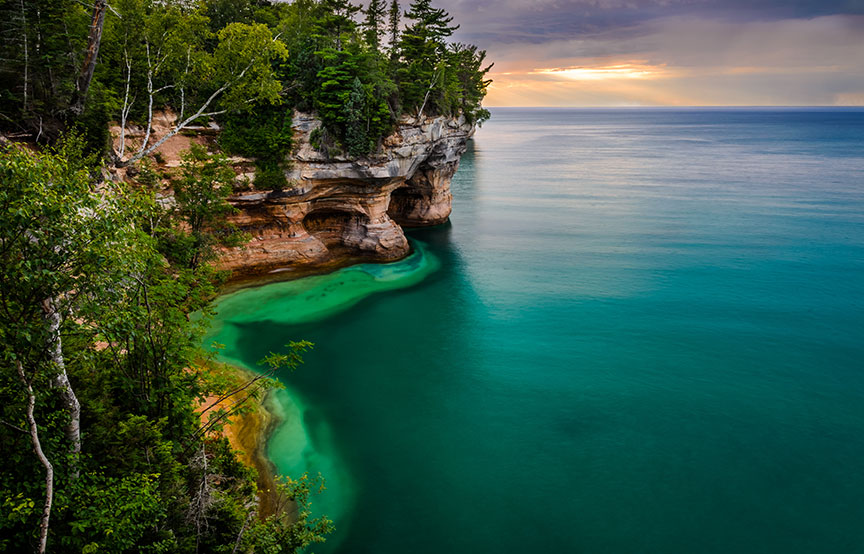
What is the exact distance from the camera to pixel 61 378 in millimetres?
7562

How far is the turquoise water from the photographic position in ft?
45.5

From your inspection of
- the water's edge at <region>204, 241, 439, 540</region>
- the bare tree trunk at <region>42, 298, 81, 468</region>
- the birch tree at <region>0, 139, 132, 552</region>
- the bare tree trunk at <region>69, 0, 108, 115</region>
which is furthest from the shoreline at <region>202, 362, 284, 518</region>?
the bare tree trunk at <region>69, 0, 108, 115</region>

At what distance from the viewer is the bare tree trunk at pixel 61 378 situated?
698 centimetres

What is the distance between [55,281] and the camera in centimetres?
637

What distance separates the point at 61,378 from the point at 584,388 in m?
18.1

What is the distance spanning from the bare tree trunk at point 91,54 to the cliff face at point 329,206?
36.0 feet

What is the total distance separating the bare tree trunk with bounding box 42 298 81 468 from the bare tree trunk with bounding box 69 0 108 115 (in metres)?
12.5

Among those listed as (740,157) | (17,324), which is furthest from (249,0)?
(740,157)

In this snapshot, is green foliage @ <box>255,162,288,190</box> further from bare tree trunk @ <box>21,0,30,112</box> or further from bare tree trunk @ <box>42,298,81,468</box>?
bare tree trunk @ <box>42,298,81,468</box>

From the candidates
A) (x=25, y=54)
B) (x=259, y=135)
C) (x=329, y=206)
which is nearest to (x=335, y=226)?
(x=329, y=206)

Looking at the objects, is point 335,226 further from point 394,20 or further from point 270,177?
point 394,20

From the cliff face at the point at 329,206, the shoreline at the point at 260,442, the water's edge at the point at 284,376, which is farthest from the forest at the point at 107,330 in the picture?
the cliff face at the point at 329,206

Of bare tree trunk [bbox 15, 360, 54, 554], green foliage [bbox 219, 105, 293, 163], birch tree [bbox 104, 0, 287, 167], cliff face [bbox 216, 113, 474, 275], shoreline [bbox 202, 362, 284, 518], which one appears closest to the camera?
bare tree trunk [bbox 15, 360, 54, 554]

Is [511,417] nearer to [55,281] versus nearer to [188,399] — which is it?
[188,399]
